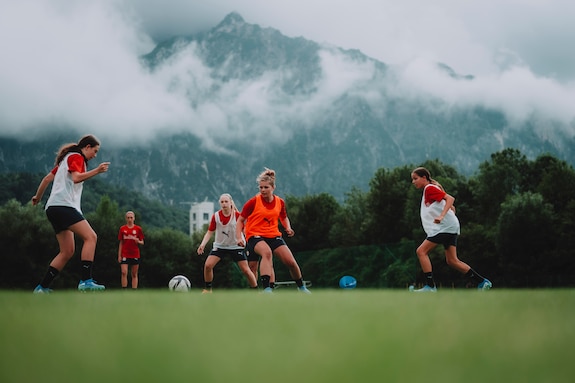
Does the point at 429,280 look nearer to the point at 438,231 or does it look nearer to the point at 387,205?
the point at 438,231

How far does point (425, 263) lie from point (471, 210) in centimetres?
5379

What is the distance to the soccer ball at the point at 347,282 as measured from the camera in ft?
81.6

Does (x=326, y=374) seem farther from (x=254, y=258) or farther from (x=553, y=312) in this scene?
(x=254, y=258)

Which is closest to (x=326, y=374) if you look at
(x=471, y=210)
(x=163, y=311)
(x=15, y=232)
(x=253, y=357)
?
(x=253, y=357)

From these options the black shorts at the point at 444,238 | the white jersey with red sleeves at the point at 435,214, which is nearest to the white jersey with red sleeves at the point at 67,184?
the white jersey with red sleeves at the point at 435,214

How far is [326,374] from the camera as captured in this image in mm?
2332

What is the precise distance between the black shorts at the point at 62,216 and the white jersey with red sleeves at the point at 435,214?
6639mm

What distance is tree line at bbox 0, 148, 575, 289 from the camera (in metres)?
27.7

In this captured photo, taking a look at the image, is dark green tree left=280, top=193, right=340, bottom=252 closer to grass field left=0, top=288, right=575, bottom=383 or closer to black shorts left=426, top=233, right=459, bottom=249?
black shorts left=426, top=233, right=459, bottom=249

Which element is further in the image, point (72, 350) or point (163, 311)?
point (163, 311)

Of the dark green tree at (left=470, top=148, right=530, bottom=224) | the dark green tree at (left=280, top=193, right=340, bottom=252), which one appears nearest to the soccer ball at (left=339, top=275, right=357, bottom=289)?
the dark green tree at (left=470, top=148, right=530, bottom=224)

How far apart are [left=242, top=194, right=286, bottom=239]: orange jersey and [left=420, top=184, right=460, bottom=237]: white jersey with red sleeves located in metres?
2.97

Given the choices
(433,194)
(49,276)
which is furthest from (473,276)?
(49,276)

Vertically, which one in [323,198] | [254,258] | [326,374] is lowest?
[326,374]
